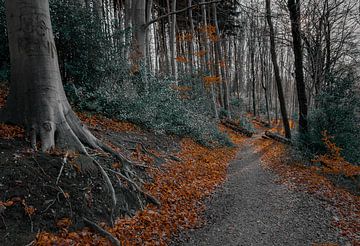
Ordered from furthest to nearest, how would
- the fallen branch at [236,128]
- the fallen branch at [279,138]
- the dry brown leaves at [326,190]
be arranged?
the fallen branch at [236,128] < the fallen branch at [279,138] < the dry brown leaves at [326,190]

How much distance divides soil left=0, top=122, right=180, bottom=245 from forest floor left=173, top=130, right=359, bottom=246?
1353 mm

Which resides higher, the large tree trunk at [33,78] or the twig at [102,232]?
the large tree trunk at [33,78]

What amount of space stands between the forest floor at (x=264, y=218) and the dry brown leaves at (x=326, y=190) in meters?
0.20

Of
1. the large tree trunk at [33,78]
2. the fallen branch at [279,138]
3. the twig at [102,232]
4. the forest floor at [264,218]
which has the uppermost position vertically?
the large tree trunk at [33,78]

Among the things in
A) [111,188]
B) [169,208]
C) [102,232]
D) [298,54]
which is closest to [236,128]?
[298,54]

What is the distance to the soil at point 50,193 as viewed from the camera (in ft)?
10.8

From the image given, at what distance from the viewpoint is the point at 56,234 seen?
3391mm

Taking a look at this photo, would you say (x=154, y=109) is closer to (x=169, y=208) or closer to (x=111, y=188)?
(x=169, y=208)

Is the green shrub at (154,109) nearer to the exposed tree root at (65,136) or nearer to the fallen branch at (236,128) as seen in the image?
the exposed tree root at (65,136)

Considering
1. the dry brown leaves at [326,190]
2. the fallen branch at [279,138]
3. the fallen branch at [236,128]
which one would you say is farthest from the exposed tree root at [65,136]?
the fallen branch at [236,128]

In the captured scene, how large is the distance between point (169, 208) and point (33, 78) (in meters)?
3.46

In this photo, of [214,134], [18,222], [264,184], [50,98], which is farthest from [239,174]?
[18,222]

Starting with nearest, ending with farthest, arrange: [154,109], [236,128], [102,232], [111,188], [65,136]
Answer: [102,232] → [111,188] → [65,136] → [154,109] → [236,128]

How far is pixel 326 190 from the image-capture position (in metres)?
6.88
